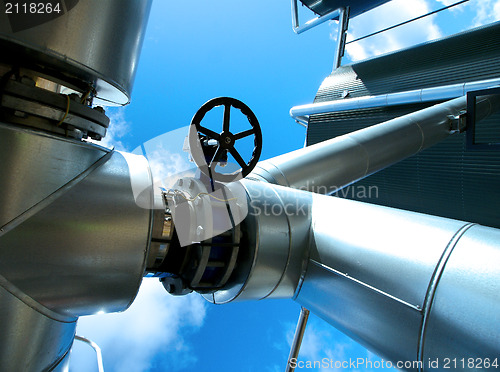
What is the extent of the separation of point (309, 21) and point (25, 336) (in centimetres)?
953

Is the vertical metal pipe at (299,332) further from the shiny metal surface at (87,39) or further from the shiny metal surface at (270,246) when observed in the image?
the shiny metal surface at (87,39)

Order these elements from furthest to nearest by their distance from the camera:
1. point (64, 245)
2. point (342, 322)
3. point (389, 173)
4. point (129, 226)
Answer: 1. point (389, 173)
2. point (342, 322)
3. point (129, 226)
4. point (64, 245)

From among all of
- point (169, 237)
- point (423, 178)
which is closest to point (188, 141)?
point (169, 237)

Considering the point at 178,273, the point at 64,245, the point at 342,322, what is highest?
the point at 64,245

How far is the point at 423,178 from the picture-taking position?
621 centimetres

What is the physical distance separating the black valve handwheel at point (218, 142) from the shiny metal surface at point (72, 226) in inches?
15.8

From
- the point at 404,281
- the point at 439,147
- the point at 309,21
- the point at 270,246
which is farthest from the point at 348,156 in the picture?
the point at 309,21

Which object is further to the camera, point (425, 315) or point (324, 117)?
point (324, 117)

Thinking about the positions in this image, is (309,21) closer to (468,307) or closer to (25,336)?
(468,307)

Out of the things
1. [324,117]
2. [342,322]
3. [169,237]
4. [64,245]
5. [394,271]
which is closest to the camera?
[64,245]

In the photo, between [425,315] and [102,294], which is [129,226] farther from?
[425,315]

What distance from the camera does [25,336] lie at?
4.07 feet

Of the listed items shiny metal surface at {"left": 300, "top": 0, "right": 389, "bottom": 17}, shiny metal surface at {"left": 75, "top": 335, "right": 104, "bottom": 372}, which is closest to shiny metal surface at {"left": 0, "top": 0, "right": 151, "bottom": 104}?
shiny metal surface at {"left": 75, "top": 335, "right": 104, "bottom": 372}

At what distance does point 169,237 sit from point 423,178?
5.84 meters
